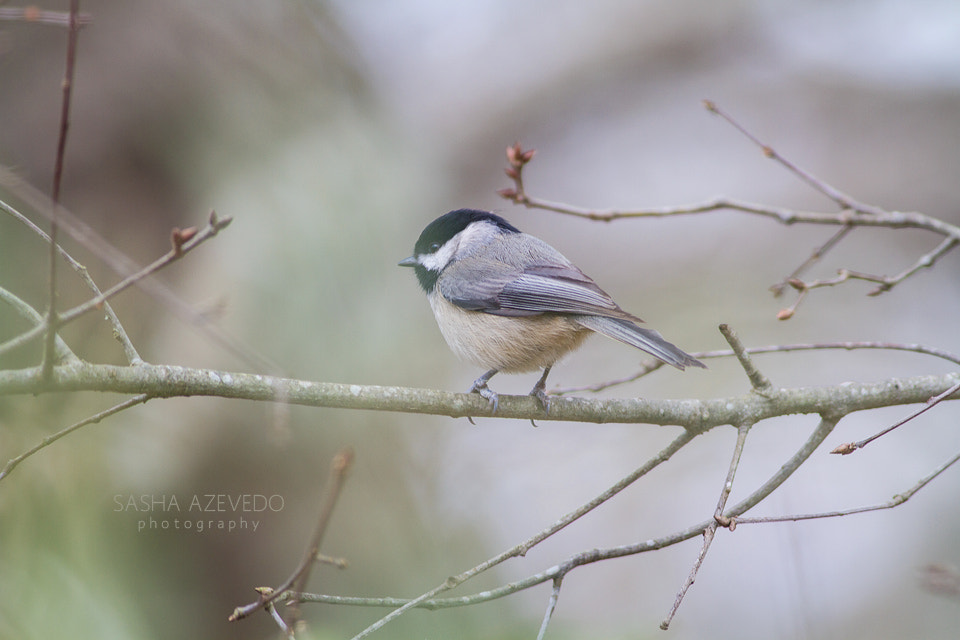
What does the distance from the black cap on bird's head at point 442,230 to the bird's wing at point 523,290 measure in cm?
26

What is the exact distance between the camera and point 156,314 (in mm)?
4852

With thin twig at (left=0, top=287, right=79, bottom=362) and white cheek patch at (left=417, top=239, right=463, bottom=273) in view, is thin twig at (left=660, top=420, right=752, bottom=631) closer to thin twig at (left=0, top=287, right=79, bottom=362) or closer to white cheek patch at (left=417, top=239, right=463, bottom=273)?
thin twig at (left=0, top=287, right=79, bottom=362)

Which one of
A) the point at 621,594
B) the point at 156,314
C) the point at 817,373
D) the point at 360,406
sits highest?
the point at 156,314

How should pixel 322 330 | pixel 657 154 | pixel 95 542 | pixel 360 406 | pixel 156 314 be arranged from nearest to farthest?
1. pixel 360 406
2. pixel 95 542
3. pixel 322 330
4. pixel 156 314
5. pixel 657 154

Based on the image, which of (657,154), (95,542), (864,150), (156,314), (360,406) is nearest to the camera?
(360,406)

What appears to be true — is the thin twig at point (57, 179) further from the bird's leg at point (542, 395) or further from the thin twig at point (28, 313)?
the bird's leg at point (542, 395)

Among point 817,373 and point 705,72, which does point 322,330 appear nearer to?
point 817,373

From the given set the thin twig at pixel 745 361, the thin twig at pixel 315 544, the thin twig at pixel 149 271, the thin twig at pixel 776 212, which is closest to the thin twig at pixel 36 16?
the thin twig at pixel 149 271

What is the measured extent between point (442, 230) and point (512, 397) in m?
1.29

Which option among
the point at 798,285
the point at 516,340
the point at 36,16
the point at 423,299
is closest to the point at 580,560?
the point at 798,285

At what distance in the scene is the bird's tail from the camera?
2.63 m

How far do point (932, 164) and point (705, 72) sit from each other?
2087 mm

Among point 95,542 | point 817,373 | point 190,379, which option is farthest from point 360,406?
point 817,373

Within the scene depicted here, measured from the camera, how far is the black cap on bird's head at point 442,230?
3939 millimetres
